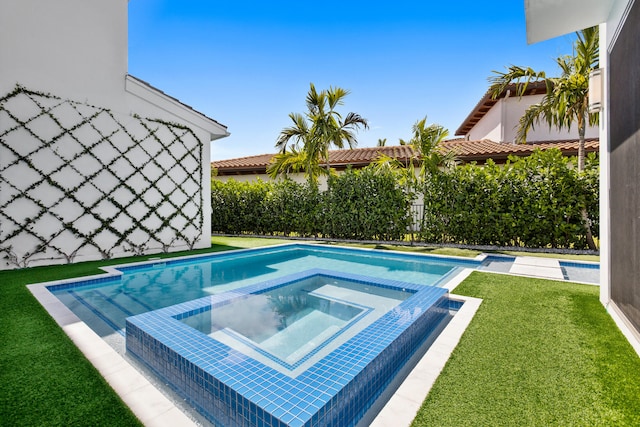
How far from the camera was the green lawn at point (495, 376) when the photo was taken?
2.41m

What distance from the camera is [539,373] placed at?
2.99m

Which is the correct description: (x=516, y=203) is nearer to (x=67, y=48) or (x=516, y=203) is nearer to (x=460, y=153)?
(x=460, y=153)

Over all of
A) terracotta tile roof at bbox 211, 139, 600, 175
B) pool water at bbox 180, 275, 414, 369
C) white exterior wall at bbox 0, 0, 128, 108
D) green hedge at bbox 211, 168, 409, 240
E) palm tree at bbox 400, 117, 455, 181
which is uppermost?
white exterior wall at bbox 0, 0, 128, 108

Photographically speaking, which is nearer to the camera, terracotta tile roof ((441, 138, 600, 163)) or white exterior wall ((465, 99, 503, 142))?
terracotta tile roof ((441, 138, 600, 163))

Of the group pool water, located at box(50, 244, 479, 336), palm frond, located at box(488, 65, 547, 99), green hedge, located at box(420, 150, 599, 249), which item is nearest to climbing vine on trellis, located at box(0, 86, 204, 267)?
pool water, located at box(50, 244, 479, 336)

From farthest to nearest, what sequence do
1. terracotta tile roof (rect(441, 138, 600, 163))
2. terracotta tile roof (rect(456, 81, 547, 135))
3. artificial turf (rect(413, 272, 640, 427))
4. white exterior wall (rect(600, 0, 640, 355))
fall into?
terracotta tile roof (rect(456, 81, 547, 135)), terracotta tile roof (rect(441, 138, 600, 163)), white exterior wall (rect(600, 0, 640, 355)), artificial turf (rect(413, 272, 640, 427))

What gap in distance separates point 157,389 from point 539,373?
3.54m

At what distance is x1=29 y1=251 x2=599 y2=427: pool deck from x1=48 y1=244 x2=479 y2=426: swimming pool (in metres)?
0.32

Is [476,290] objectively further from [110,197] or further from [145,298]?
[110,197]

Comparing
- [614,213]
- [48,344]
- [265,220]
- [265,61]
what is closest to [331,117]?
[265,61]

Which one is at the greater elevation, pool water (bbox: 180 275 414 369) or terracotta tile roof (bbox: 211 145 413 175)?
terracotta tile roof (bbox: 211 145 413 175)

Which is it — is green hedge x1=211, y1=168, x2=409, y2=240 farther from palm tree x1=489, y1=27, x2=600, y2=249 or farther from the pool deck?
the pool deck

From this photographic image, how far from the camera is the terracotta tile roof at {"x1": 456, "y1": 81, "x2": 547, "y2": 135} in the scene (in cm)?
1677

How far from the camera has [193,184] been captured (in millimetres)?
11719
